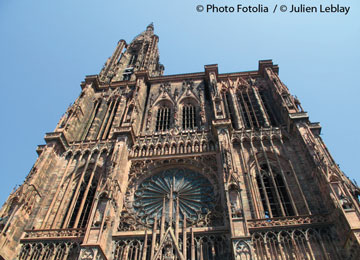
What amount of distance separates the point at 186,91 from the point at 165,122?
157 inches

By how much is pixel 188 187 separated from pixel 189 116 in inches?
288

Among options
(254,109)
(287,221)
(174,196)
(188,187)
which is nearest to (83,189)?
(174,196)

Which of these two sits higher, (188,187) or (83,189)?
(83,189)

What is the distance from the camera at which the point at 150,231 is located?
14.2 meters

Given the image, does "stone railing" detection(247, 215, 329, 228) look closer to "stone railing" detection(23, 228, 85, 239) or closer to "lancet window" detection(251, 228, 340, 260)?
"lancet window" detection(251, 228, 340, 260)

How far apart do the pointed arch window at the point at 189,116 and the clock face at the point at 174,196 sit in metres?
4.87

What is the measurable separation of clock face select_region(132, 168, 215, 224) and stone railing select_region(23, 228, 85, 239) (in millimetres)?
3115

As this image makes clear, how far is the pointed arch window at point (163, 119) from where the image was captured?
72.9ft

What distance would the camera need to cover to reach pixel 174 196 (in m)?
16.3

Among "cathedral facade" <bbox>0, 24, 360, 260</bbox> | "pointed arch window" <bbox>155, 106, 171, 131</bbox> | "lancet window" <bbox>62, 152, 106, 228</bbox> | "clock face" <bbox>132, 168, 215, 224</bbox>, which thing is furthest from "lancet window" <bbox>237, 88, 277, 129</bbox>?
"lancet window" <bbox>62, 152, 106, 228</bbox>

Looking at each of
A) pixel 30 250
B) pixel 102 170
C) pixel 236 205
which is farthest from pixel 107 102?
pixel 236 205

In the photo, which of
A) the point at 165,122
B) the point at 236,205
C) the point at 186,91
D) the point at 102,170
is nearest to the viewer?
the point at 236,205

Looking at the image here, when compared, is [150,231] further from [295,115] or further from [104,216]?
[295,115]

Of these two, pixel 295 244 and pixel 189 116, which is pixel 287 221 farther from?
pixel 189 116
